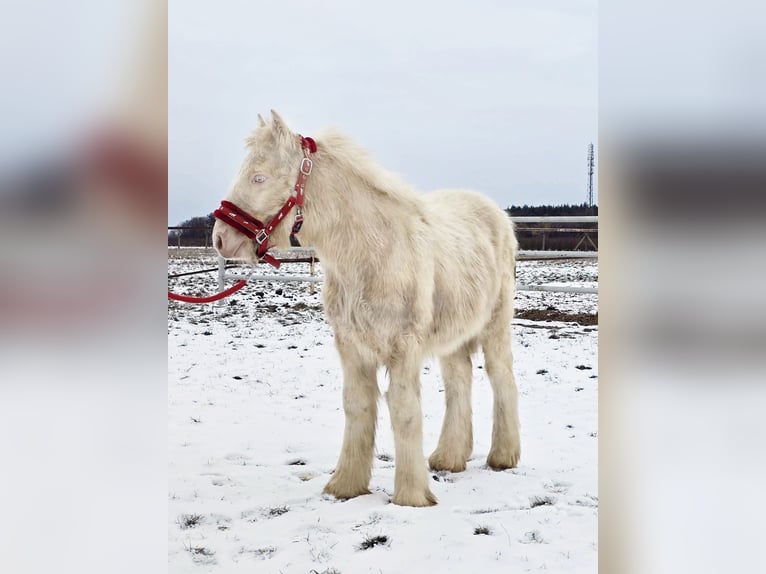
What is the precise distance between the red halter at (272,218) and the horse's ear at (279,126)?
0.35 feet

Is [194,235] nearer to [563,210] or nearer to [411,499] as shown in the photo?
[563,210]

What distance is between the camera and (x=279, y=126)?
2879mm

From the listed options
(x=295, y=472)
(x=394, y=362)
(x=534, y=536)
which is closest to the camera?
(x=534, y=536)

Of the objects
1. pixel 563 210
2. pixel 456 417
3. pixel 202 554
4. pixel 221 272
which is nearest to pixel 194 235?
pixel 221 272

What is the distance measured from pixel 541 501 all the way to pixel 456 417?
82cm

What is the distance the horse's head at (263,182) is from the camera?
9.26 ft

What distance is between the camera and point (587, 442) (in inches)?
164

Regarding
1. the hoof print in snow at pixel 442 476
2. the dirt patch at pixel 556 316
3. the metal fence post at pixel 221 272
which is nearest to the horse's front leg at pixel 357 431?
the hoof print in snow at pixel 442 476

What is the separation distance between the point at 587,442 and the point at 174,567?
9.53 feet

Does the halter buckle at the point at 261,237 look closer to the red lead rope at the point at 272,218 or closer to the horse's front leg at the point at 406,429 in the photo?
the red lead rope at the point at 272,218

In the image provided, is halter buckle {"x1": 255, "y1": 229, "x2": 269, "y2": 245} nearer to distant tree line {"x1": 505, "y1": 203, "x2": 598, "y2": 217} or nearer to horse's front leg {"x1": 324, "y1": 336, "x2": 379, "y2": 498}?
horse's front leg {"x1": 324, "y1": 336, "x2": 379, "y2": 498}

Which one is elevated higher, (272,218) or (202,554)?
(272,218)
